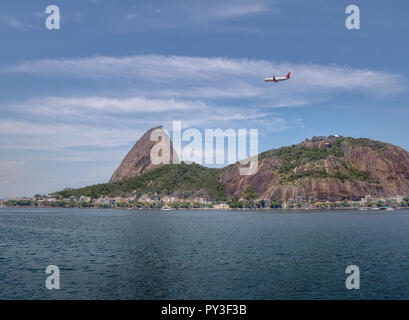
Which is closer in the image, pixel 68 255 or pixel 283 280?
pixel 283 280

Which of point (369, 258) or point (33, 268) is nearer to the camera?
point (33, 268)
